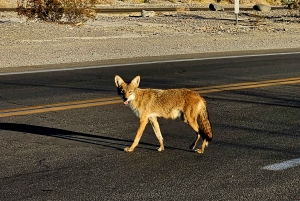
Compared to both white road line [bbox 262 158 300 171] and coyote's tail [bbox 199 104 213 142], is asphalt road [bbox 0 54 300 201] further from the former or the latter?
coyote's tail [bbox 199 104 213 142]

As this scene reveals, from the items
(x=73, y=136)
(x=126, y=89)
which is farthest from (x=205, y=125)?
(x=73, y=136)

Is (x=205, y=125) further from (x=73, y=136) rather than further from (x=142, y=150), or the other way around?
(x=73, y=136)

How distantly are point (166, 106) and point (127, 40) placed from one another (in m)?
18.5

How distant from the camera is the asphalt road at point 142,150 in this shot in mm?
6961

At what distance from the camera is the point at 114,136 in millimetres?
9594

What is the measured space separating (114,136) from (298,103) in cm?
423

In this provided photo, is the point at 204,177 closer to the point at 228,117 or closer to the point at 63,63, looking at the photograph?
the point at 228,117

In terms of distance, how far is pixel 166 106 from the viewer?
333 inches

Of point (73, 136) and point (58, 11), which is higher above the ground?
point (73, 136)

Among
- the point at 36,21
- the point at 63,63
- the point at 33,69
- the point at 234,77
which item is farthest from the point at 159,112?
the point at 36,21

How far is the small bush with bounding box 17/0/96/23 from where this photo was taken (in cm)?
3341

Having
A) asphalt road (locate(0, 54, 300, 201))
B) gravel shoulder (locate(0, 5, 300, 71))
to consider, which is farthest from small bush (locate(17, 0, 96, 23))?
asphalt road (locate(0, 54, 300, 201))

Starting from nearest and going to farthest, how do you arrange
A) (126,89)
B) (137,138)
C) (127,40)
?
(126,89), (137,138), (127,40)

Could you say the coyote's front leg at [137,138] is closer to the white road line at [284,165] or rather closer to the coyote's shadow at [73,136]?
the coyote's shadow at [73,136]
